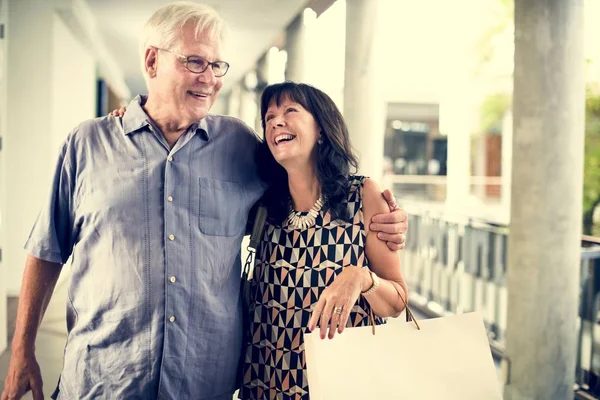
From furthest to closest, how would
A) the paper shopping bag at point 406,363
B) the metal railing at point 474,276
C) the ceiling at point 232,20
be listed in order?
the ceiling at point 232,20, the metal railing at point 474,276, the paper shopping bag at point 406,363

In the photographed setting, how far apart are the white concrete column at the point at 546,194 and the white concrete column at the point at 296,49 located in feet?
15.1

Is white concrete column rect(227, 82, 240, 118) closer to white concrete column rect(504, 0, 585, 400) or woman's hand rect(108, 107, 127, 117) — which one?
white concrete column rect(504, 0, 585, 400)

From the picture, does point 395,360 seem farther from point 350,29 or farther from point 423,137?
point 423,137

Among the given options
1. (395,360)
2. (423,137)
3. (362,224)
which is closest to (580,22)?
(362,224)

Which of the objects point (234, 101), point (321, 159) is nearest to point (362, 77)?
point (321, 159)

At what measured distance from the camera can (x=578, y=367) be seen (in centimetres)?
416

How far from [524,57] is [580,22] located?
0.41 metres

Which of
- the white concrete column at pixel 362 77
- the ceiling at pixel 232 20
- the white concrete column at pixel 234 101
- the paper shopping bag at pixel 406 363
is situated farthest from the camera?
the white concrete column at pixel 234 101

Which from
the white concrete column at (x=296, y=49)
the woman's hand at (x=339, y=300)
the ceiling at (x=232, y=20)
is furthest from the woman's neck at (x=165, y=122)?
the white concrete column at (x=296, y=49)

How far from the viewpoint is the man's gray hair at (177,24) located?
1640 millimetres

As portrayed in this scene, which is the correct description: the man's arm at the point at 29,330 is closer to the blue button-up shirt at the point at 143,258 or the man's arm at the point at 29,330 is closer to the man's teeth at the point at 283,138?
the blue button-up shirt at the point at 143,258

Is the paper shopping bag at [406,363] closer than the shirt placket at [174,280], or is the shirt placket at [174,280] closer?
the paper shopping bag at [406,363]

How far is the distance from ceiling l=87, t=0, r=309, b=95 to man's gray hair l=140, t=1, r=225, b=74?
5200 mm

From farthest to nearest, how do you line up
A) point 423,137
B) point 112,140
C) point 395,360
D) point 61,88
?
point 423,137, point 61,88, point 112,140, point 395,360
